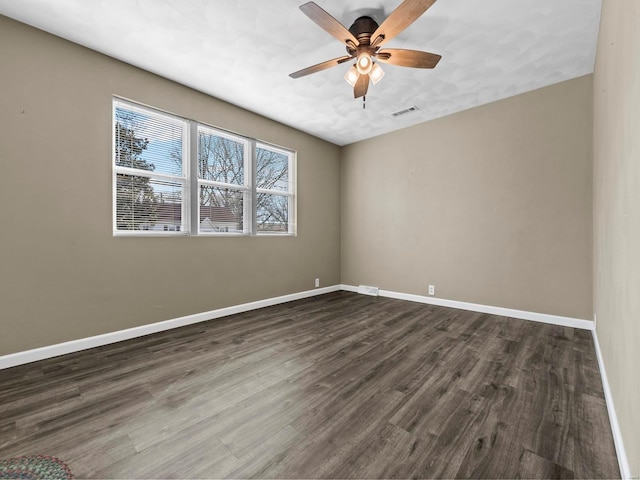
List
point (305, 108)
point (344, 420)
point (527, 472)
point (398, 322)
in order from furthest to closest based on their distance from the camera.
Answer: point (305, 108), point (398, 322), point (344, 420), point (527, 472)

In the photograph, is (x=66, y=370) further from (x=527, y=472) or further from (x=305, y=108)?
(x=305, y=108)

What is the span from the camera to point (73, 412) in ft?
5.64

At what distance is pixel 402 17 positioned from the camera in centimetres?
194

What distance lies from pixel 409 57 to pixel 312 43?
0.91 metres

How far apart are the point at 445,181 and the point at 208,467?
4.29 meters

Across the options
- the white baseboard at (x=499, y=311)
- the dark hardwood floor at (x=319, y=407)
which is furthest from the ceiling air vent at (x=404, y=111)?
the dark hardwood floor at (x=319, y=407)

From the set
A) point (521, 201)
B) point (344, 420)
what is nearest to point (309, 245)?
point (521, 201)

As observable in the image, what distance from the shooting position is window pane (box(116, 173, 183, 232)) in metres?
2.94

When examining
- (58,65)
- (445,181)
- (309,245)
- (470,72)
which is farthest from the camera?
(309,245)

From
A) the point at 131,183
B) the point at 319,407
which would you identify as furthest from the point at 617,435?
the point at 131,183

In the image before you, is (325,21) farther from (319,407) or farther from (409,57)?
(319,407)

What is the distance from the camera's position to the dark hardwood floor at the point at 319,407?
1.33 meters

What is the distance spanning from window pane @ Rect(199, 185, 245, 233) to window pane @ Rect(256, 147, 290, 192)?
46 centimetres

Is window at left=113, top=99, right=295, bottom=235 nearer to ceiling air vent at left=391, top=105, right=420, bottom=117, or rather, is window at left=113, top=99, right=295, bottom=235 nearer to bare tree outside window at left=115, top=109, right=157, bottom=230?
bare tree outside window at left=115, top=109, right=157, bottom=230
